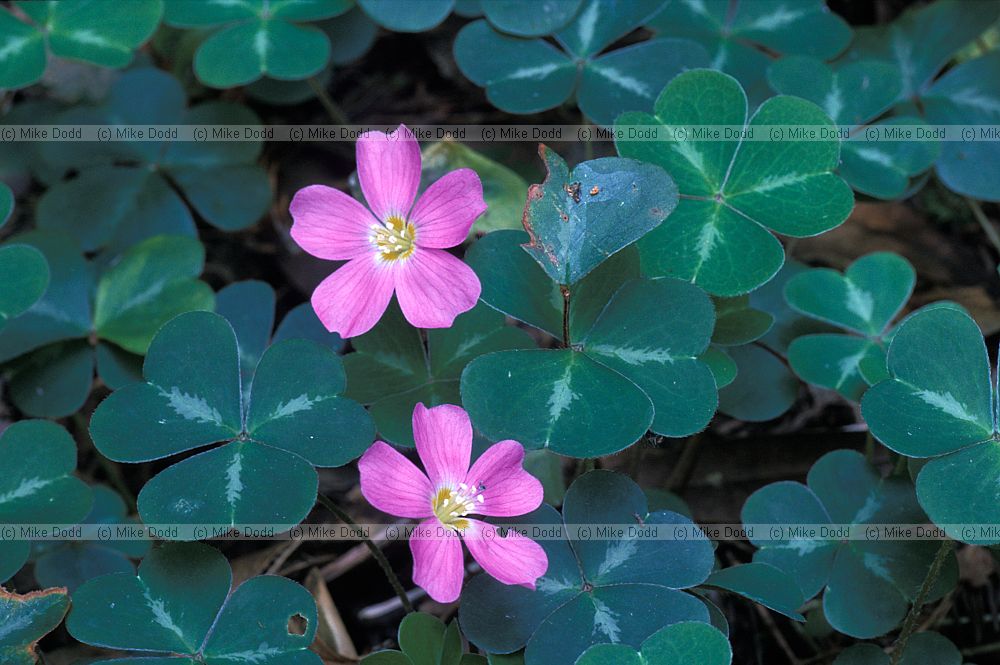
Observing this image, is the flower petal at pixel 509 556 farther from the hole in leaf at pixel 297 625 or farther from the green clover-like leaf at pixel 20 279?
the green clover-like leaf at pixel 20 279

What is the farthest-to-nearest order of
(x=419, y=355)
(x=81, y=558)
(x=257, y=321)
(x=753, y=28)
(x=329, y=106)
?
(x=329, y=106), (x=753, y=28), (x=257, y=321), (x=81, y=558), (x=419, y=355)

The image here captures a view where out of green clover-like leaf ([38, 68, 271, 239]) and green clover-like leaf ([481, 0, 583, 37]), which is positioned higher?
green clover-like leaf ([481, 0, 583, 37])

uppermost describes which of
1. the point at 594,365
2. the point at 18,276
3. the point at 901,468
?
the point at 594,365

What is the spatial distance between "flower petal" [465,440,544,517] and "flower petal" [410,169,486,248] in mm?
432

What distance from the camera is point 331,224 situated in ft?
6.05

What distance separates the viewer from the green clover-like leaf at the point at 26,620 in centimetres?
161

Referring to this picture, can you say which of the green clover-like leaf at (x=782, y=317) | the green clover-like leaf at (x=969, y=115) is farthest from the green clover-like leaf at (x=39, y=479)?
the green clover-like leaf at (x=969, y=115)

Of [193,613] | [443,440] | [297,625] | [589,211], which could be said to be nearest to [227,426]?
[193,613]

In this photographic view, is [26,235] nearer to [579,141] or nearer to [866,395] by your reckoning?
[579,141]

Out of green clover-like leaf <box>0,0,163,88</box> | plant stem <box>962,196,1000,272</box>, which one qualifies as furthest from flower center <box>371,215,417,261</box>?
plant stem <box>962,196,1000,272</box>

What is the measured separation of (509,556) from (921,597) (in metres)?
0.82

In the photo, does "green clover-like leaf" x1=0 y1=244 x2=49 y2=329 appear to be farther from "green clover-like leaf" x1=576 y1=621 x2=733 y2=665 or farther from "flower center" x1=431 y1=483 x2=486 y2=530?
A: "green clover-like leaf" x1=576 y1=621 x2=733 y2=665

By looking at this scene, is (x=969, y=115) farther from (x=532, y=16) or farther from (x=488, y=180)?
(x=488, y=180)

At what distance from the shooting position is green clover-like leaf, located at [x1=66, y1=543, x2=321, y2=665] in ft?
5.22
